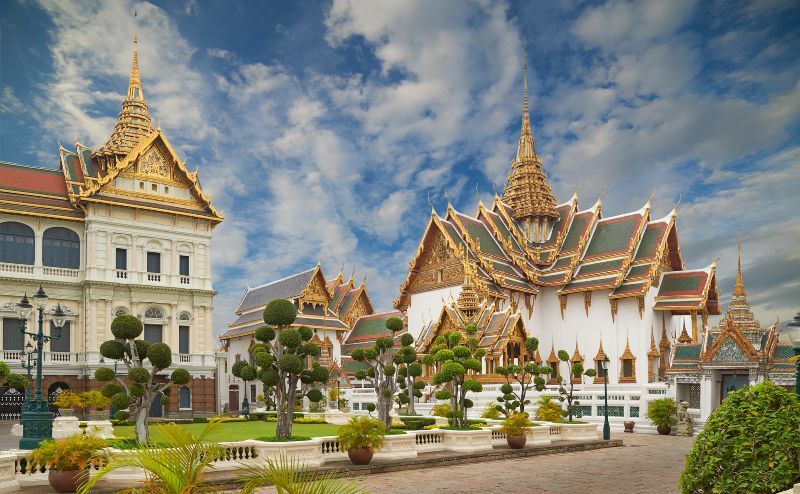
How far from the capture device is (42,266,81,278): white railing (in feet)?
118

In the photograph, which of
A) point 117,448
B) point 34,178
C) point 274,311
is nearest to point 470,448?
point 274,311

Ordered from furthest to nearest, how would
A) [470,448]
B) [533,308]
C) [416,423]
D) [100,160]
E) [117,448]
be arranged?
[533,308]
[100,160]
[416,423]
[470,448]
[117,448]

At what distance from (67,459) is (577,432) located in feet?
53.2

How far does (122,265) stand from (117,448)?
27630 millimetres

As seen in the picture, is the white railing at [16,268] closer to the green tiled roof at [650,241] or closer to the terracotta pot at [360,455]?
the terracotta pot at [360,455]

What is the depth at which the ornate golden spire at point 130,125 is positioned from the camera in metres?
41.3

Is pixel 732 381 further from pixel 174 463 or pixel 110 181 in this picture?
pixel 110 181

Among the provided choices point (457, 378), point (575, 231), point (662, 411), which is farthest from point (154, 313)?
point (575, 231)

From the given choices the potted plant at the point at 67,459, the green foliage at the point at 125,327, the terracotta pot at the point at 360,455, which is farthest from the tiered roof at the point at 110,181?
the potted plant at the point at 67,459

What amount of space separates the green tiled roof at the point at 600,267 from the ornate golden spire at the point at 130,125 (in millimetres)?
29312

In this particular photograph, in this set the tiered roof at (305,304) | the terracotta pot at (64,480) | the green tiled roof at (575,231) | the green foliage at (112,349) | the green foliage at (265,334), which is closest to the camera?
the terracotta pot at (64,480)

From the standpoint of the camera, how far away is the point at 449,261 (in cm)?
4462

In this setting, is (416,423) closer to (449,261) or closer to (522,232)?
(449,261)

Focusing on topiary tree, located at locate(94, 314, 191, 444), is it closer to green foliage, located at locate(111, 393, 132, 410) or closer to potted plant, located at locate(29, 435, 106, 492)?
green foliage, located at locate(111, 393, 132, 410)
